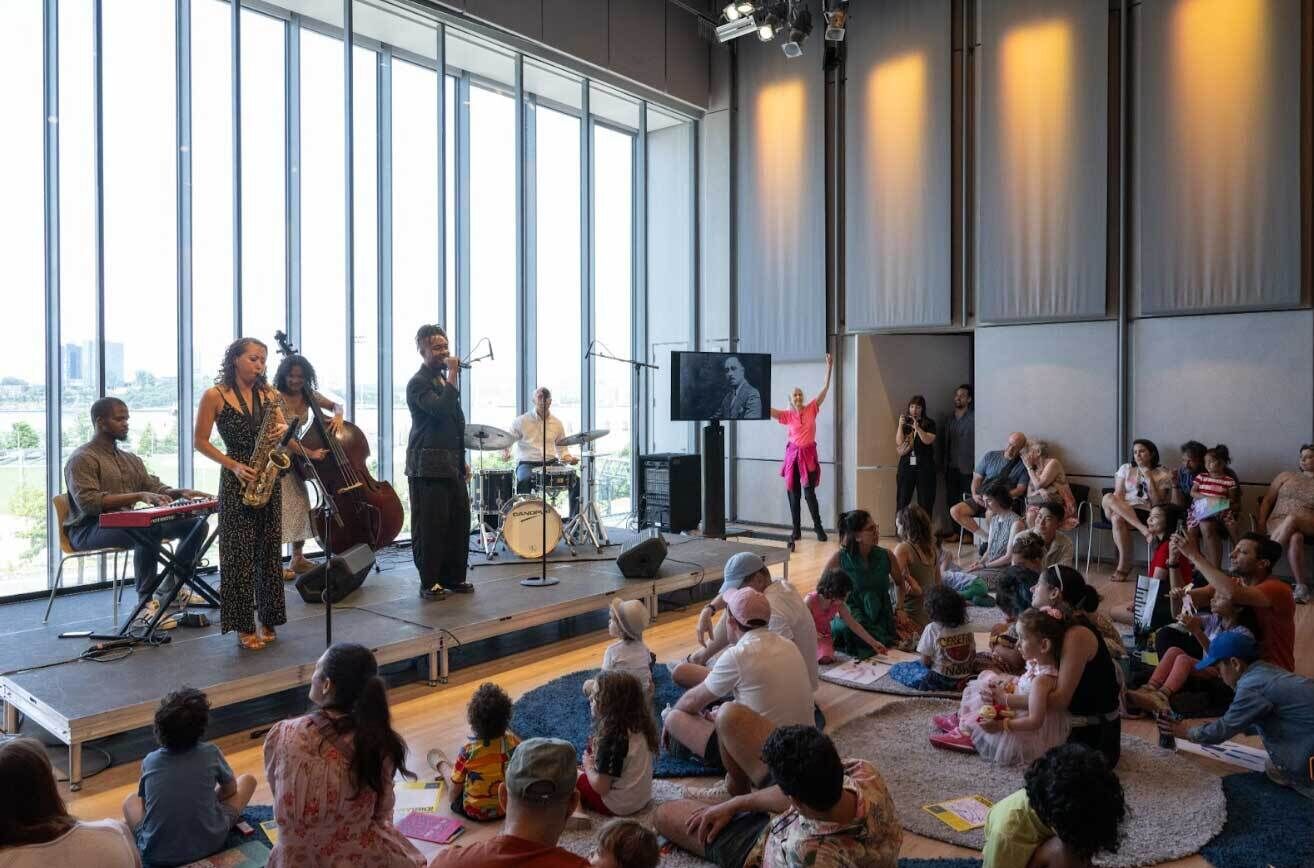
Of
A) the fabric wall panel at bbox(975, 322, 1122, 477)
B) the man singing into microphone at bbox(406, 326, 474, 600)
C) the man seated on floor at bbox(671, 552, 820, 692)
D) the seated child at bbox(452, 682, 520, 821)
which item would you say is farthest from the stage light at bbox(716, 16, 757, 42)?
the seated child at bbox(452, 682, 520, 821)

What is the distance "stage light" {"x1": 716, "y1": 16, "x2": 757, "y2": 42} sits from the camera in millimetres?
8500

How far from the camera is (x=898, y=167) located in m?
9.33

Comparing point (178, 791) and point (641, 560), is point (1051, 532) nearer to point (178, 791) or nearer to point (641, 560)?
point (641, 560)

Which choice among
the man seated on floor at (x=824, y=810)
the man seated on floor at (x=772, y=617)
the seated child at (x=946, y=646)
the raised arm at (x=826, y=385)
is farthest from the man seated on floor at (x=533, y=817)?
the raised arm at (x=826, y=385)

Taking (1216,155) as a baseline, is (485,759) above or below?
below

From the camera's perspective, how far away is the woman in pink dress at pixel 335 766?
2252 mm

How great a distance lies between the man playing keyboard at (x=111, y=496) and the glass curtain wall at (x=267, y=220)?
5.50ft

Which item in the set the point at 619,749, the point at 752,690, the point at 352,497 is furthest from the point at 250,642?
the point at 752,690

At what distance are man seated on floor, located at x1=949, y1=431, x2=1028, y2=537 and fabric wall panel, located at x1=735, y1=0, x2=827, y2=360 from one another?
2.29m

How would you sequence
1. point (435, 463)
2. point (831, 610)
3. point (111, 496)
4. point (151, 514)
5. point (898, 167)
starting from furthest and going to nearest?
point (898, 167) → point (435, 463) → point (831, 610) → point (111, 496) → point (151, 514)

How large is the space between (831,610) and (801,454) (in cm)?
446

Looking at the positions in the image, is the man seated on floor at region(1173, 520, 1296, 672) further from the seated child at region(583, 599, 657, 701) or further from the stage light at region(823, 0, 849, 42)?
the stage light at region(823, 0, 849, 42)

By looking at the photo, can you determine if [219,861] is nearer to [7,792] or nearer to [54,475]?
[7,792]

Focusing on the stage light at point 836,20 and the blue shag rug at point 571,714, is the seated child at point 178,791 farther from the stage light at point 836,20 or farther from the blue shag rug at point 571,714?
the stage light at point 836,20
